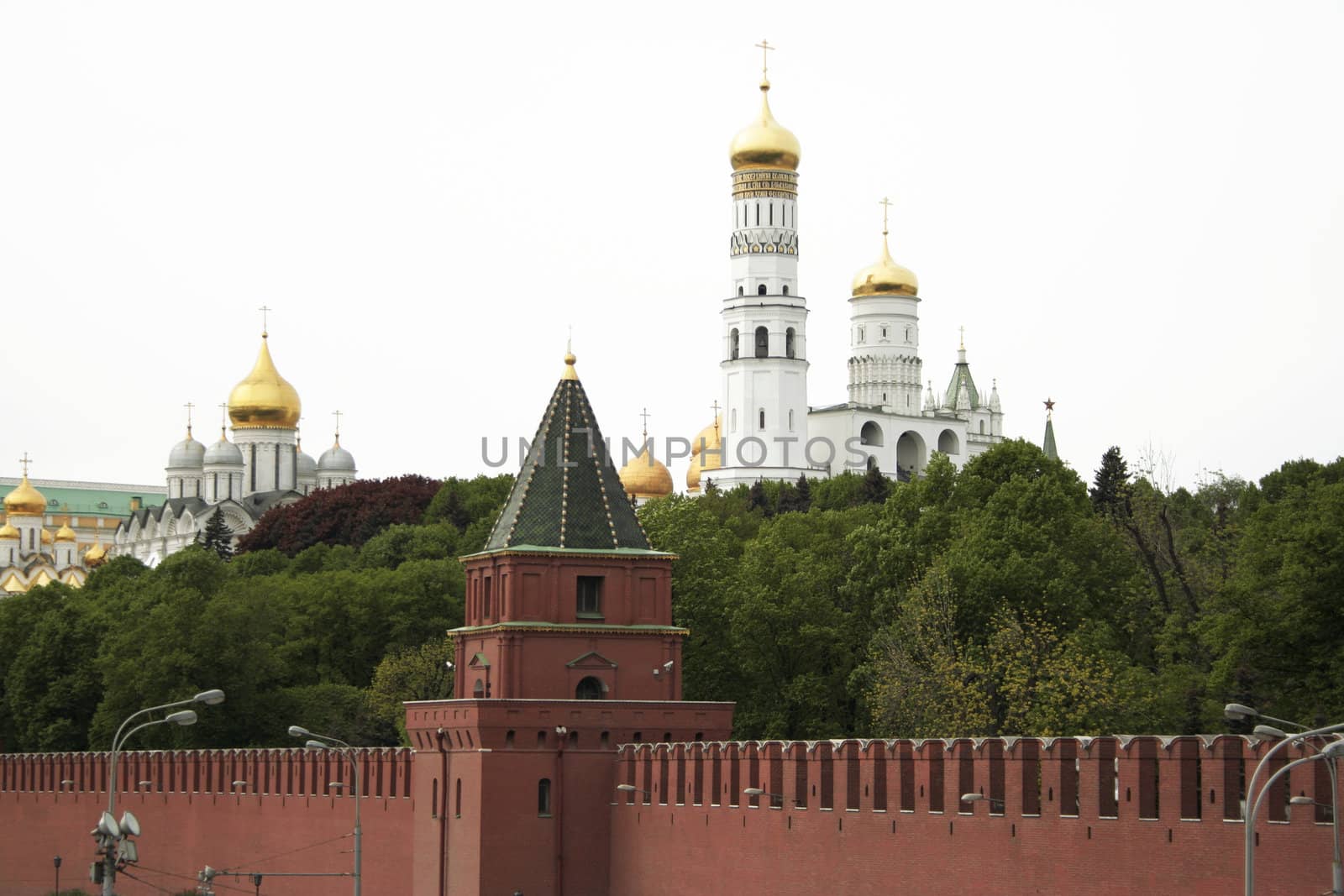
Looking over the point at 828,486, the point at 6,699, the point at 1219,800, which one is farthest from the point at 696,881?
the point at 828,486

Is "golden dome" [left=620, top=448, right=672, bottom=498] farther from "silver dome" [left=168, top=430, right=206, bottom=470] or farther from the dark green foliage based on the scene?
"silver dome" [left=168, top=430, right=206, bottom=470]

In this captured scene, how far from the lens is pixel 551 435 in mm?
59219

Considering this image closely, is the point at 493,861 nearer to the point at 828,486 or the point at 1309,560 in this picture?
the point at 1309,560

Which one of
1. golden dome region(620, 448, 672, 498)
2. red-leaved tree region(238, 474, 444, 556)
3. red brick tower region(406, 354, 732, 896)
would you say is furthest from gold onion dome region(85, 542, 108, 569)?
red brick tower region(406, 354, 732, 896)

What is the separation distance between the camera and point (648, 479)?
150000 millimetres

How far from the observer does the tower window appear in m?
57.9

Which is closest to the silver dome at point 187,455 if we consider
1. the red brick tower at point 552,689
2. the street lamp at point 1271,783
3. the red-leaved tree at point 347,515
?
the red-leaved tree at point 347,515

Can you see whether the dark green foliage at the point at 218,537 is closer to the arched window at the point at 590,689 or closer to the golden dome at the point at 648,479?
the golden dome at the point at 648,479

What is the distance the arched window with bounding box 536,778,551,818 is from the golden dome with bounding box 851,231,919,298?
110 m

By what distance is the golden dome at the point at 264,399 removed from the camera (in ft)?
559

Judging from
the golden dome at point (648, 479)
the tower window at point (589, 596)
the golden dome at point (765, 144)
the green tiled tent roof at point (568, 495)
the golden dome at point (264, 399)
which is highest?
the golden dome at point (765, 144)

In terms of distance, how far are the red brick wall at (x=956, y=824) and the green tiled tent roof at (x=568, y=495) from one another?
489 centimetres

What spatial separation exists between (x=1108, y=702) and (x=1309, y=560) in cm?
584

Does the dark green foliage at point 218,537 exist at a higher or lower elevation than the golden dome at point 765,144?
lower
